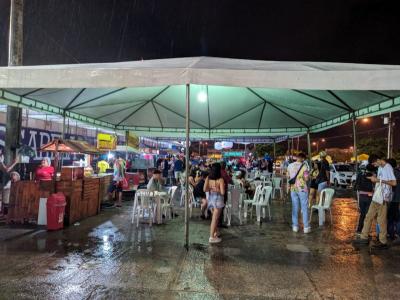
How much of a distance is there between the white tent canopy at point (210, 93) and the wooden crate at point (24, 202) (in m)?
2.02

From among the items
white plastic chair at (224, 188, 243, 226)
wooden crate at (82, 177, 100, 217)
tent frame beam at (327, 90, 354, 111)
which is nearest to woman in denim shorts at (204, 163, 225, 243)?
white plastic chair at (224, 188, 243, 226)

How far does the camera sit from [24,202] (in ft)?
25.8

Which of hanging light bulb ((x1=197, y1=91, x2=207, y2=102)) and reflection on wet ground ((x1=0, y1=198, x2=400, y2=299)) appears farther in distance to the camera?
hanging light bulb ((x1=197, y1=91, x2=207, y2=102))

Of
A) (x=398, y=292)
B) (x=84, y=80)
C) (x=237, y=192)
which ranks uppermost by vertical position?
(x=84, y=80)

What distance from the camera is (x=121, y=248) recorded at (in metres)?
5.82

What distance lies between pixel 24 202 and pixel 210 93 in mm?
6001

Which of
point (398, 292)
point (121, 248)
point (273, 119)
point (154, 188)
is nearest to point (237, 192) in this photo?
point (154, 188)

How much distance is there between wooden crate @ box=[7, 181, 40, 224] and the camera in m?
7.81

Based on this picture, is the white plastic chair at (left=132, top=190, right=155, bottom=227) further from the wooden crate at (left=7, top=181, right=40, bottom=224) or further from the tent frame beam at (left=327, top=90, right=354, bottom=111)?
the tent frame beam at (left=327, top=90, right=354, bottom=111)

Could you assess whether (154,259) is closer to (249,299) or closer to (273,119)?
(249,299)

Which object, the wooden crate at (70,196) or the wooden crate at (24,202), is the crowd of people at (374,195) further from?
the wooden crate at (24,202)

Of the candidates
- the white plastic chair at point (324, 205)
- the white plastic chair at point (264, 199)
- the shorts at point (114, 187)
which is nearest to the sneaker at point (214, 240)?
the white plastic chair at point (264, 199)

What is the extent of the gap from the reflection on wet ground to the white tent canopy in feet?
9.50

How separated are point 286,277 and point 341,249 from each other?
2.10m
